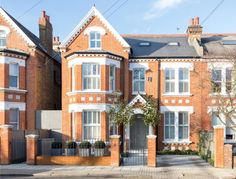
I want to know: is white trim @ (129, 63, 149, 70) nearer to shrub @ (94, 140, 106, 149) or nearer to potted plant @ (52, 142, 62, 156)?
shrub @ (94, 140, 106, 149)

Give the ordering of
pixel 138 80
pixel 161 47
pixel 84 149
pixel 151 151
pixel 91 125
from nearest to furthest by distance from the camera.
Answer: pixel 151 151 < pixel 84 149 < pixel 91 125 < pixel 138 80 < pixel 161 47

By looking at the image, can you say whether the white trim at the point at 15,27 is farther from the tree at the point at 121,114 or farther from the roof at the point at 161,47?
the tree at the point at 121,114

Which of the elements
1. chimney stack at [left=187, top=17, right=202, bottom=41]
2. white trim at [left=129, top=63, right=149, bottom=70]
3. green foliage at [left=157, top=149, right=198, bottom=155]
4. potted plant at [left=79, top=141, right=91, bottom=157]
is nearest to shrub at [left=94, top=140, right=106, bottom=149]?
potted plant at [left=79, top=141, right=91, bottom=157]

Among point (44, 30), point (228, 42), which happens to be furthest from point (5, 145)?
point (228, 42)

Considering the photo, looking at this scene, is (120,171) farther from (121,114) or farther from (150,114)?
(150,114)

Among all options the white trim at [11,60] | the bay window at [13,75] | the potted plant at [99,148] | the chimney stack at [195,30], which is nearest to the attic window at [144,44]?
the chimney stack at [195,30]

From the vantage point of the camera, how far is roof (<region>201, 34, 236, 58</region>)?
26.8m

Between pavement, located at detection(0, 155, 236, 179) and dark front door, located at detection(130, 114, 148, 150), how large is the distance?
732 centimetres

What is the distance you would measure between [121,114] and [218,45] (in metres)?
10.9

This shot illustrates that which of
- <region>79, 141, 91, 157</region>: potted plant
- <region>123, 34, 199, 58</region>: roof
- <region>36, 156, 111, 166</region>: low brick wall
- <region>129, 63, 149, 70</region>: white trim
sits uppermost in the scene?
<region>123, 34, 199, 58</region>: roof

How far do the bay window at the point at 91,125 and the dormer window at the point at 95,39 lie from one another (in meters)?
5.04

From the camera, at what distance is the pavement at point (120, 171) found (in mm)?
16647

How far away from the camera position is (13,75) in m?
25.7

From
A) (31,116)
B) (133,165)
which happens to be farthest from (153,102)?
(31,116)
